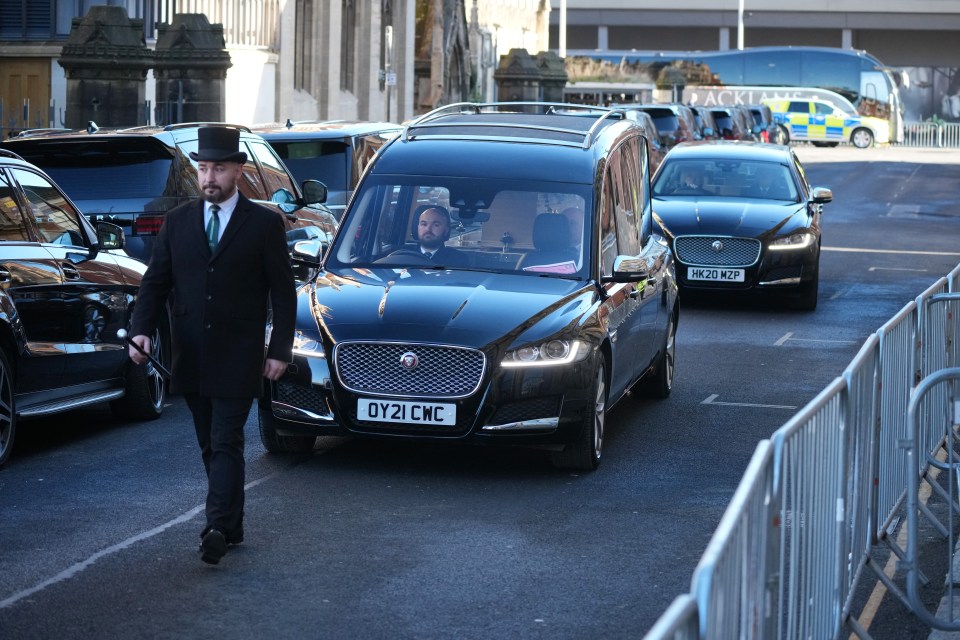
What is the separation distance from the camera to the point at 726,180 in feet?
65.5

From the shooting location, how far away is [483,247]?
1037 cm

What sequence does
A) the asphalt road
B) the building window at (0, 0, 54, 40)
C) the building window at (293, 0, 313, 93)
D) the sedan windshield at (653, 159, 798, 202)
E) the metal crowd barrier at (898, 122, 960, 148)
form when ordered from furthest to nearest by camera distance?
the metal crowd barrier at (898, 122, 960, 148) → the building window at (293, 0, 313, 93) → the building window at (0, 0, 54, 40) → the sedan windshield at (653, 159, 798, 202) → the asphalt road

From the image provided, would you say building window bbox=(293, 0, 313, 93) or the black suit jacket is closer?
the black suit jacket

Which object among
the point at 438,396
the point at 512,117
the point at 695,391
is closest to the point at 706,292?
the point at 695,391

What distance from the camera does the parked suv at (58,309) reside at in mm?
9805

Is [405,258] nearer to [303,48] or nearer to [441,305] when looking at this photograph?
[441,305]

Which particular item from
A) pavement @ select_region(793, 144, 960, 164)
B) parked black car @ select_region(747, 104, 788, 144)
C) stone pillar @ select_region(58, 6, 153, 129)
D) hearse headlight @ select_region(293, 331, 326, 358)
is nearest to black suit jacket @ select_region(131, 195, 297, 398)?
hearse headlight @ select_region(293, 331, 326, 358)

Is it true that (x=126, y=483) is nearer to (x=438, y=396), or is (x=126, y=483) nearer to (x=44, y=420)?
(x=438, y=396)

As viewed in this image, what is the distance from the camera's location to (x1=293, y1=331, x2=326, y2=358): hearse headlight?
9.21 m

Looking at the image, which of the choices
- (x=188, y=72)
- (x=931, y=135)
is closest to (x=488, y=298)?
Answer: (x=188, y=72)

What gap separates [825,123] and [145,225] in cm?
6538

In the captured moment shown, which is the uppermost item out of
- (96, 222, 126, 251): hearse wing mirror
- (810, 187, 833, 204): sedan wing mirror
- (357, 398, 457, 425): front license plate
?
(96, 222, 126, 251): hearse wing mirror

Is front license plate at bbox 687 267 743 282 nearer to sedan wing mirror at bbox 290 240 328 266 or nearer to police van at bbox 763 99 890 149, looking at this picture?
sedan wing mirror at bbox 290 240 328 266

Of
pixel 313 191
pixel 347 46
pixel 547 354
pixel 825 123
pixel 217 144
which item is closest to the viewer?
pixel 217 144
